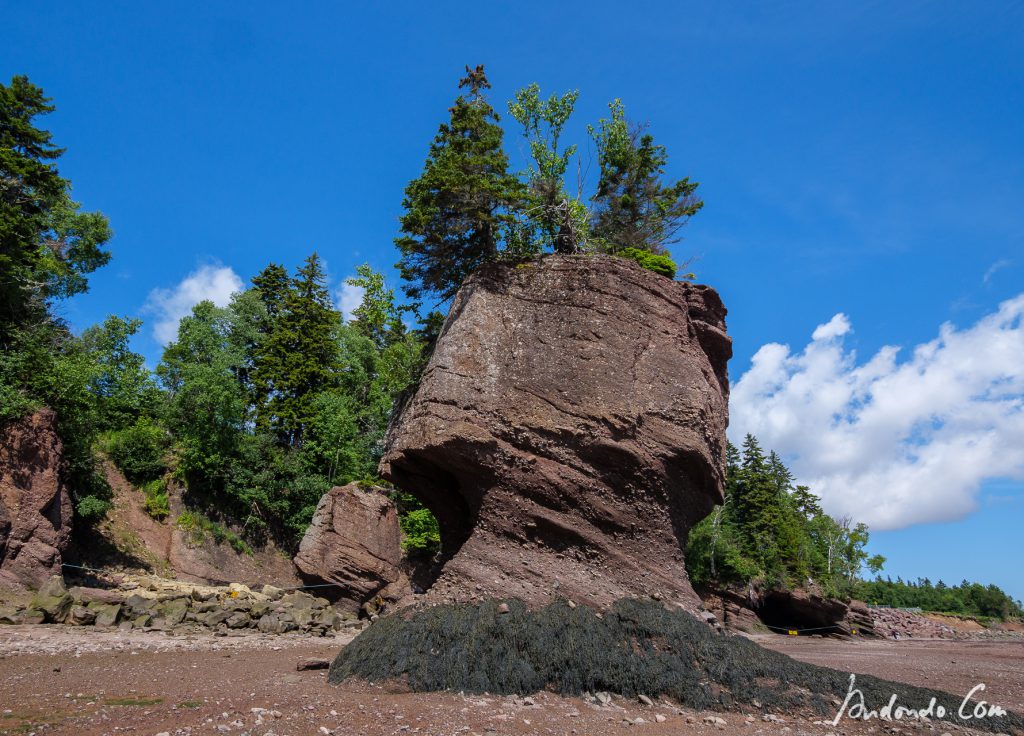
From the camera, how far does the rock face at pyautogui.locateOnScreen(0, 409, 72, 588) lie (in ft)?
60.3

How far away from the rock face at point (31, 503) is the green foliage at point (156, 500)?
900 centimetres

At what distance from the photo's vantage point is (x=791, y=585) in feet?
130

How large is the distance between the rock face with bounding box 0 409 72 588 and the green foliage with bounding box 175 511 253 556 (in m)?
9.07

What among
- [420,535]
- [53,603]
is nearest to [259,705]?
[53,603]

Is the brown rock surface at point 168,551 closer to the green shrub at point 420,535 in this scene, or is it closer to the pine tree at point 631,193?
the green shrub at point 420,535

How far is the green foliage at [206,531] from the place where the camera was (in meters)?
29.6

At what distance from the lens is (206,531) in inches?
1192

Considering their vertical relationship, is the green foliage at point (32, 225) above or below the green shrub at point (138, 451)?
above

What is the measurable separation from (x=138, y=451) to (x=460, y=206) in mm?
24657

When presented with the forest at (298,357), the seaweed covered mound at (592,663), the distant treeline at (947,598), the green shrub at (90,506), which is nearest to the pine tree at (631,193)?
the forest at (298,357)

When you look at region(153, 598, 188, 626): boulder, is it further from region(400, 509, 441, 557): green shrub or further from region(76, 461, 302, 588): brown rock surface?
region(400, 509, 441, 557): green shrub

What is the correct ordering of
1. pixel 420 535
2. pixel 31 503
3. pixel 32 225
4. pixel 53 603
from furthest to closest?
pixel 420 535 < pixel 32 225 < pixel 31 503 < pixel 53 603

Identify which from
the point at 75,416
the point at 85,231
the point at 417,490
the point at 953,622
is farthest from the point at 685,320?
the point at 953,622

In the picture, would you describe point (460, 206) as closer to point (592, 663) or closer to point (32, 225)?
point (592, 663)
